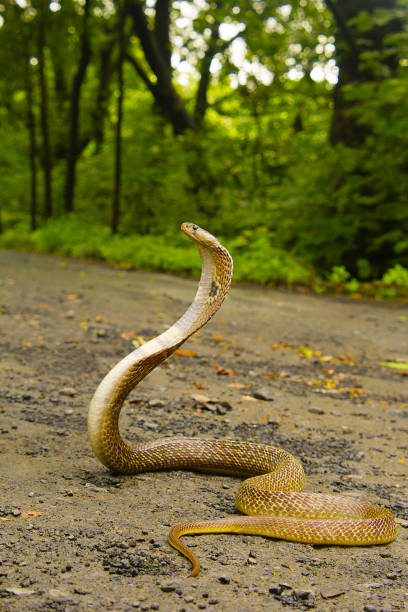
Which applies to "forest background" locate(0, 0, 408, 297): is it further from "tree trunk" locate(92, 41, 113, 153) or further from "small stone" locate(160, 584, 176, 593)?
"small stone" locate(160, 584, 176, 593)

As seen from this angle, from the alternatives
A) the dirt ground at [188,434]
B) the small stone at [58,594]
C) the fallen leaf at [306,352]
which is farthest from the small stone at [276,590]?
the fallen leaf at [306,352]

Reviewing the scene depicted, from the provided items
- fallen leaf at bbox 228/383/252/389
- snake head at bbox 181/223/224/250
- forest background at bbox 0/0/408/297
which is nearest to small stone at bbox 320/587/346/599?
snake head at bbox 181/223/224/250

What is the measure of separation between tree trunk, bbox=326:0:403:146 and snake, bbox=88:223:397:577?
10261 mm

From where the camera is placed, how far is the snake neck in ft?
10.3

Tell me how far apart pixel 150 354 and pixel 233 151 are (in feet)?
45.8

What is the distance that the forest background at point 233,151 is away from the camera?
38.3ft

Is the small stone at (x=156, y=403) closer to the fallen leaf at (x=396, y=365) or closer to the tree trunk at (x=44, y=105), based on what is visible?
the fallen leaf at (x=396, y=365)

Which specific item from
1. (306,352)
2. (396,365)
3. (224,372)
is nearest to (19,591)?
(224,372)

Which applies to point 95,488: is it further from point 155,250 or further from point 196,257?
point 155,250

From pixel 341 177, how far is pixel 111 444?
402 inches

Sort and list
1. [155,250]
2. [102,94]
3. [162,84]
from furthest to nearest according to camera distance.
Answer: [102,94] → [162,84] → [155,250]

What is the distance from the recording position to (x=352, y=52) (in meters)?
12.9

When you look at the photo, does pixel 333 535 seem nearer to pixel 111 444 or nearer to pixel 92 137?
pixel 111 444

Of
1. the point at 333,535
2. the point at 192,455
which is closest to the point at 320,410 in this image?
the point at 192,455
